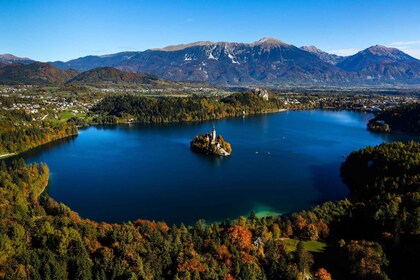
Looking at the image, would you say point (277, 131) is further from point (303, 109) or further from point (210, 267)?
point (210, 267)

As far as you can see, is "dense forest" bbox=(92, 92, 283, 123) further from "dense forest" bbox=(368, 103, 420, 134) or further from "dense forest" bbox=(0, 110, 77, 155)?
"dense forest" bbox=(368, 103, 420, 134)

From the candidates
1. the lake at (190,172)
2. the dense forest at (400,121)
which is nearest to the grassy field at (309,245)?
the lake at (190,172)

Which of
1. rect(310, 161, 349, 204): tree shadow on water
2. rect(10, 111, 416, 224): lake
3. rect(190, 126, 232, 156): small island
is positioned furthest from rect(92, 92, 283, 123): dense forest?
rect(310, 161, 349, 204): tree shadow on water

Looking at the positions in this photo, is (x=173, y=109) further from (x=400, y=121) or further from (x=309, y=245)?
(x=309, y=245)

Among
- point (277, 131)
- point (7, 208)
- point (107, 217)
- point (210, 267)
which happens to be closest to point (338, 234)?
point (210, 267)

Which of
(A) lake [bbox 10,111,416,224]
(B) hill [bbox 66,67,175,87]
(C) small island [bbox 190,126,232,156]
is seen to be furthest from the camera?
(B) hill [bbox 66,67,175,87]

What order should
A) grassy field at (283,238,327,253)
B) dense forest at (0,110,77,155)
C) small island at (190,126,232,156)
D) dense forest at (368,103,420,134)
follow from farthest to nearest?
dense forest at (368,103,420,134), dense forest at (0,110,77,155), small island at (190,126,232,156), grassy field at (283,238,327,253)

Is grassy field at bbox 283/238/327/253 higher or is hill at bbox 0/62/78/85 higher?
hill at bbox 0/62/78/85
